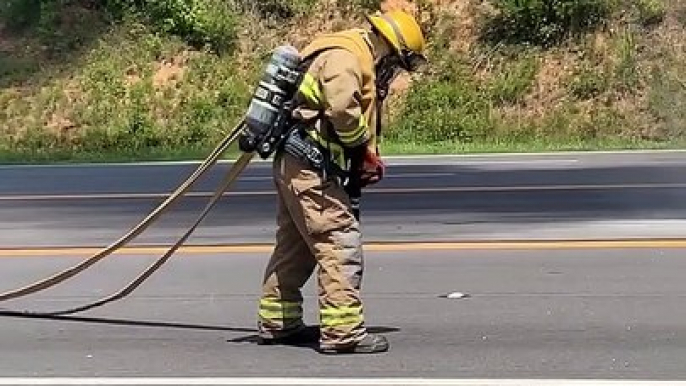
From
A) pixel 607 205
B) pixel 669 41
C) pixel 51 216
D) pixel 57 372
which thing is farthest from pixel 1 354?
pixel 669 41

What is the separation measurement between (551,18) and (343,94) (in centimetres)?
2053

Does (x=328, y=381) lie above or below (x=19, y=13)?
below

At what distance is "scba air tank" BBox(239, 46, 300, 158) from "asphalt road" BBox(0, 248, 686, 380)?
107 centimetres

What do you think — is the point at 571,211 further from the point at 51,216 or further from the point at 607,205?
the point at 51,216

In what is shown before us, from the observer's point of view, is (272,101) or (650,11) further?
(650,11)

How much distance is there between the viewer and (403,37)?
6438 millimetres

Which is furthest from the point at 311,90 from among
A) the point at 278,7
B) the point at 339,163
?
the point at 278,7

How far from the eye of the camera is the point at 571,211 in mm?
11805

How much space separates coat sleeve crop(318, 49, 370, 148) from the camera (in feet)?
20.3

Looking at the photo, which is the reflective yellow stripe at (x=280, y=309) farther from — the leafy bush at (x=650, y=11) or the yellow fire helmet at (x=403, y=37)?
the leafy bush at (x=650, y=11)

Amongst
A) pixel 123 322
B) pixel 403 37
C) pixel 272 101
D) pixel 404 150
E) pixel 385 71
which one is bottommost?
pixel 404 150

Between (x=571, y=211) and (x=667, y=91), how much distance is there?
1307 centimetres

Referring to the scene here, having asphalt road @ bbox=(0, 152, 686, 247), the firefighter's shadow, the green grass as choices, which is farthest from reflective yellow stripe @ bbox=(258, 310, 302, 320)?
the green grass

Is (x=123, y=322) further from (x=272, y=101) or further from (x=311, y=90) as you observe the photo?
(x=311, y=90)
